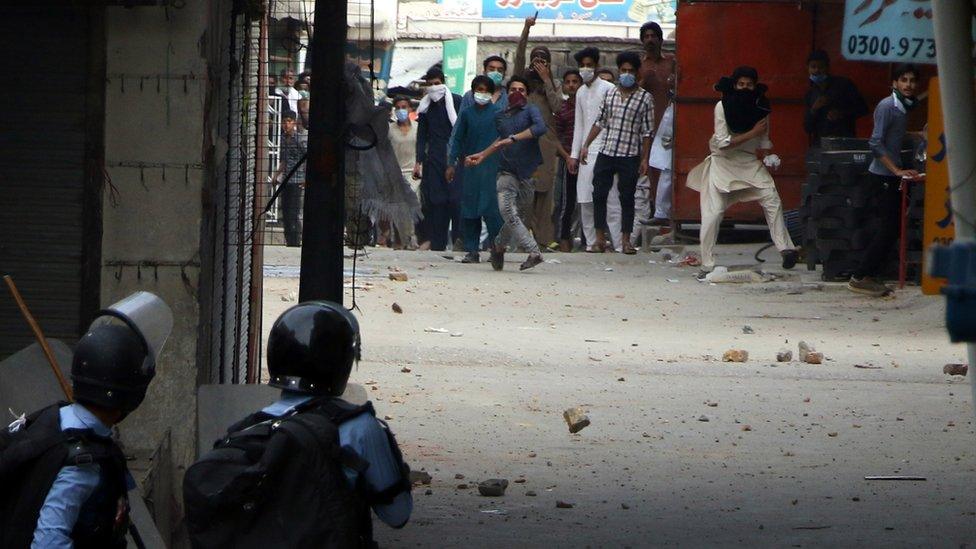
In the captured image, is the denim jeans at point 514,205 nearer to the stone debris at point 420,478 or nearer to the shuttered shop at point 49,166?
the stone debris at point 420,478

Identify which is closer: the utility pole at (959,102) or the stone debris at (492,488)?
the utility pole at (959,102)

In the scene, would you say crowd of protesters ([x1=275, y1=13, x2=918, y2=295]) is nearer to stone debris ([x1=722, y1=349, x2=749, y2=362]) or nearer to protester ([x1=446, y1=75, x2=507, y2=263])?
protester ([x1=446, y1=75, x2=507, y2=263])

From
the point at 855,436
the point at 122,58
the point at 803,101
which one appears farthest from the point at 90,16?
the point at 803,101

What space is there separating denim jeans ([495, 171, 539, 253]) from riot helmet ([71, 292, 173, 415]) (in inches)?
466

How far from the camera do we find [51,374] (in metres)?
4.54

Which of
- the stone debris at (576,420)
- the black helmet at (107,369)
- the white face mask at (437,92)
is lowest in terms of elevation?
the stone debris at (576,420)

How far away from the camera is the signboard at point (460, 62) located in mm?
24312

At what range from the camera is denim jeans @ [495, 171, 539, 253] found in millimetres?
15227

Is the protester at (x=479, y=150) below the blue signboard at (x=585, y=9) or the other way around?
below

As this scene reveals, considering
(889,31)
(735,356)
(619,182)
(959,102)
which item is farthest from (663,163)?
(959,102)

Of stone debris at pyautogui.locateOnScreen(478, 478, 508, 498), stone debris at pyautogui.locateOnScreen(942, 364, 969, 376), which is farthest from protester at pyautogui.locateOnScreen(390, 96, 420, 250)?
stone debris at pyautogui.locateOnScreen(478, 478, 508, 498)

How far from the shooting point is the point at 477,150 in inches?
629

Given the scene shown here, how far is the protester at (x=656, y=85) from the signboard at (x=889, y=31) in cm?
1102

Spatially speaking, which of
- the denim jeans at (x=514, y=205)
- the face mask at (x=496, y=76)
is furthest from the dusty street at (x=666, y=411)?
the face mask at (x=496, y=76)
